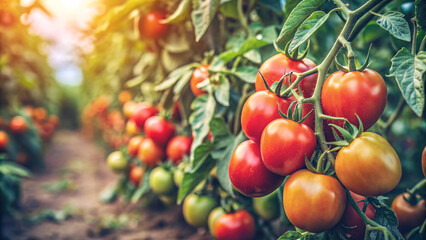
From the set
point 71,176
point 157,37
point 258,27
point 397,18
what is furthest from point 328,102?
point 71,176

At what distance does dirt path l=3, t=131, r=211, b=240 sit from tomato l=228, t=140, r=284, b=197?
948mm

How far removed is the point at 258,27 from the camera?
101cm

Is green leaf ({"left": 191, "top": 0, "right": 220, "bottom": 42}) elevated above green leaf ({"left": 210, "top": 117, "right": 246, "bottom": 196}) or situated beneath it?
elevated above

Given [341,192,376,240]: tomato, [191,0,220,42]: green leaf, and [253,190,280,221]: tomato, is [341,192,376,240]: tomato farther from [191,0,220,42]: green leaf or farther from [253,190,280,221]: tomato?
[191,0,220,42]: green leaf

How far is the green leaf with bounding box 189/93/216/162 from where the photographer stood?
93 cm

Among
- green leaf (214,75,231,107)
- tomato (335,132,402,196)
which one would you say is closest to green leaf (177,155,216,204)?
green leaf (214,75,231,107)

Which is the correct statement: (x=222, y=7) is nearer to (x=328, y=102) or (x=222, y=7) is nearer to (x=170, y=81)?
(x=170, y=81)

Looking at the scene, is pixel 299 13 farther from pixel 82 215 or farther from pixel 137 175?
pixel 82 215

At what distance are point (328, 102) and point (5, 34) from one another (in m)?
4.20

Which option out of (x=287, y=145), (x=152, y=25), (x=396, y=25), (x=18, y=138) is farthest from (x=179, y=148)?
(x=18, y=138)

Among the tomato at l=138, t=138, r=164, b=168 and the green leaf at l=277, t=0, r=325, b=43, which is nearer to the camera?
the green leaf at l=277, t=0, r=325, b=43

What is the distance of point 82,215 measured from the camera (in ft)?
7.35

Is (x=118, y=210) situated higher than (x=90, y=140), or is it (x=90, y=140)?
(x=90, y=140)

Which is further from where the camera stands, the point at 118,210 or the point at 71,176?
the point at 71,176
